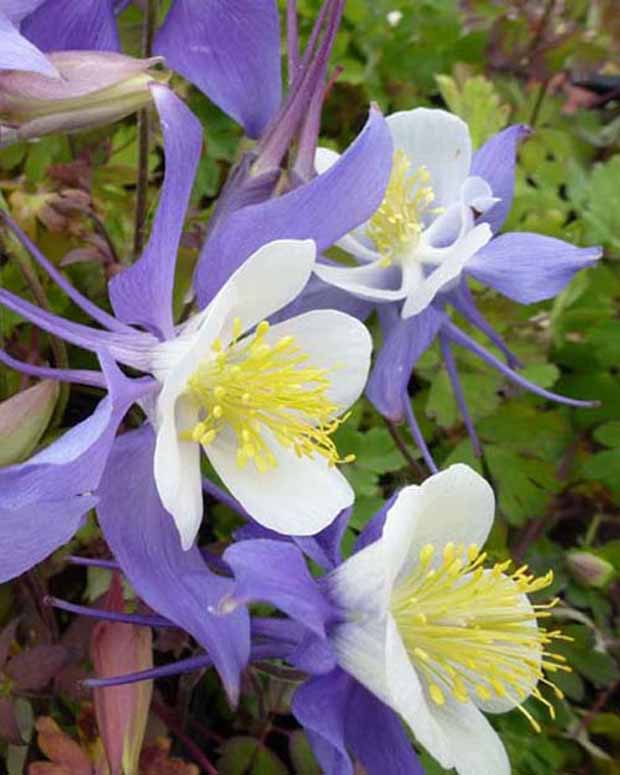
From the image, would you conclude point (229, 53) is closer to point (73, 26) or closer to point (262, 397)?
point (73, 26)

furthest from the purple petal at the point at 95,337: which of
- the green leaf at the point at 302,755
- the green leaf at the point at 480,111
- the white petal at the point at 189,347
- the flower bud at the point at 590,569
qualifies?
the green leaf at the point at 480,111

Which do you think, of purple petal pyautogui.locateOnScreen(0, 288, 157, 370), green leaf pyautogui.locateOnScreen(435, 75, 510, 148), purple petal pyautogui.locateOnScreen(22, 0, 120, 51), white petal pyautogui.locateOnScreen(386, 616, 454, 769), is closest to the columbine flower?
white petal pyautogui.locateOnScreen(386, 616, 454, 769)

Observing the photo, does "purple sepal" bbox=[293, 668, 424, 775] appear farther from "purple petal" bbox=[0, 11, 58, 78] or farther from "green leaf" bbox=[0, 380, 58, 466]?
"purple petal" bbox=[0, 11, 58, 78]

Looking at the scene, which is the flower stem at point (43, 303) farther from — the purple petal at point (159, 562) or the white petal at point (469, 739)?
the white petal at point (469, 739)

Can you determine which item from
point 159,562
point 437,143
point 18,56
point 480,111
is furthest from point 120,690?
point 480,111

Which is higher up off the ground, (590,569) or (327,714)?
(327,714)

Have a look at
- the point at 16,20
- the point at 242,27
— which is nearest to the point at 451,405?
the point at 242,27

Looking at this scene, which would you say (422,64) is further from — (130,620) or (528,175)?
(130,620)
